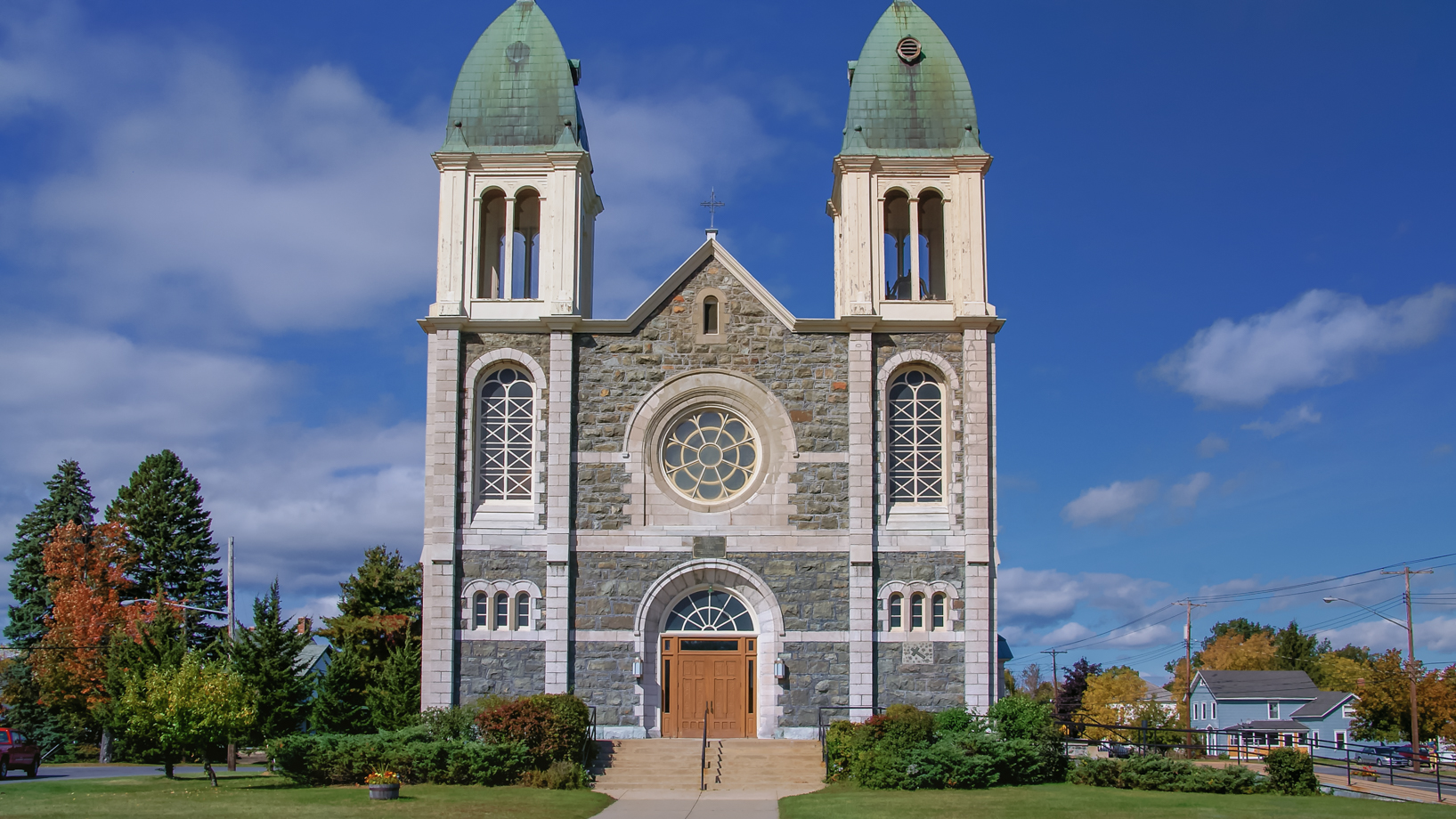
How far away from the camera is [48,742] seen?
37.5 metres

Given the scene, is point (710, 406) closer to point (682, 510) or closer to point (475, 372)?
point (682, 510)

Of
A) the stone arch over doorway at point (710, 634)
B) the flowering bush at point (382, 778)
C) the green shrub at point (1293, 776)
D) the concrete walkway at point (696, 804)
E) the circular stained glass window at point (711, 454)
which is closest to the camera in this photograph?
the concrete walkway at point (696, 804)

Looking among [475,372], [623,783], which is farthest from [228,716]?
[475,372]

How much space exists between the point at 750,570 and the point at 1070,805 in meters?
8.84

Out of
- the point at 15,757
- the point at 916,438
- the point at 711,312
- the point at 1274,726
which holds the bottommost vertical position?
the point at 1274,726

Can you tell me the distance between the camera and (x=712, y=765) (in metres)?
23.1

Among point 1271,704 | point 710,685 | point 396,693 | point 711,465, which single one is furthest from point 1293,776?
point 1271,704

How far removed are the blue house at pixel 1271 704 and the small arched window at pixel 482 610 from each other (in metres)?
43.7

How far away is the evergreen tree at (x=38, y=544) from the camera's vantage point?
138 feet

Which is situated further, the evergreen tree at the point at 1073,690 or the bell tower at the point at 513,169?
the evergreen tree at the point at 1073,690

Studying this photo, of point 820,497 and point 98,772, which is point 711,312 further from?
point 98,772

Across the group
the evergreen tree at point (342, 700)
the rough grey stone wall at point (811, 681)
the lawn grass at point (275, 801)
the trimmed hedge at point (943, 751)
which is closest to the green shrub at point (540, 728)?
the lawn grass at point (275, 801)

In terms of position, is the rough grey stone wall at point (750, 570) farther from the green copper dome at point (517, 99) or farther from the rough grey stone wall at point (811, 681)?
the green copper dome at point (517, 99)

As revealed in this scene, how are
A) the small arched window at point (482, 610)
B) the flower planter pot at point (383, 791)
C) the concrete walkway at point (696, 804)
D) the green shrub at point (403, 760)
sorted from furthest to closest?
the small arched window at point (482, 610) → the green shrub at point (403, 760) → the flower planter pot at point (383, 791) → the concrete walkway at point (696, 804)
